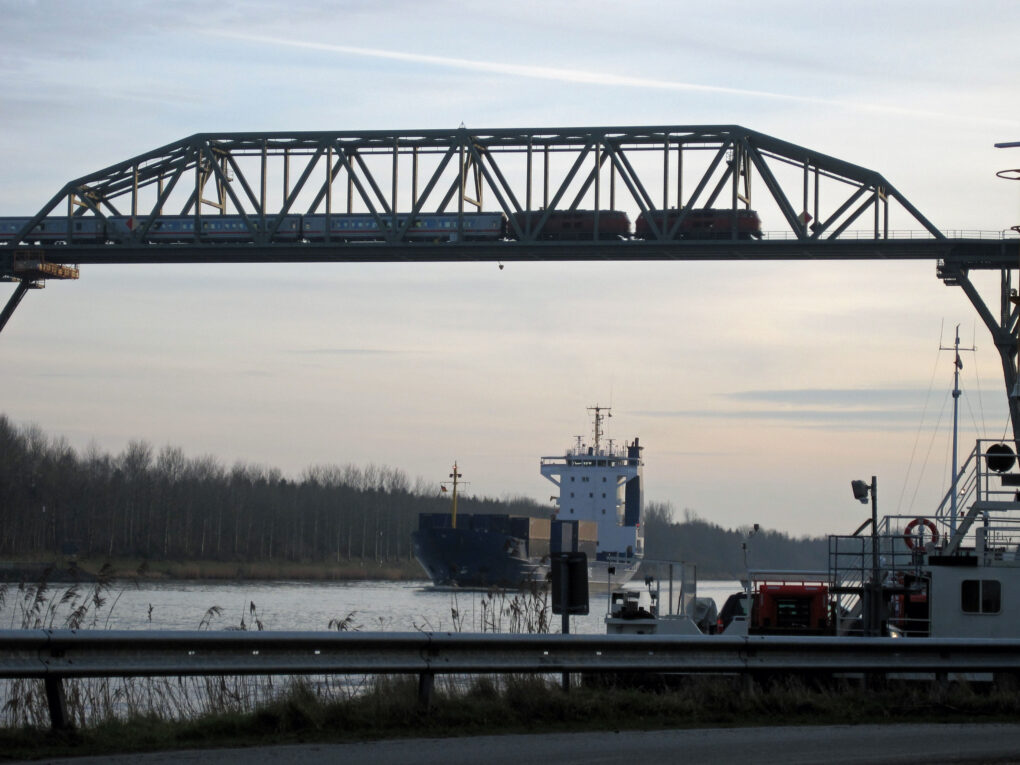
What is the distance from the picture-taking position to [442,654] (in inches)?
453

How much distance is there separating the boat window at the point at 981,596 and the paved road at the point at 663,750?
20.6ft

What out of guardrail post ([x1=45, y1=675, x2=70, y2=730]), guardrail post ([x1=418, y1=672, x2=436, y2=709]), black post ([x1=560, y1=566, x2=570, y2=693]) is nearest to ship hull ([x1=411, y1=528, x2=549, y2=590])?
black post ([x1=560, y1=566, x2=570, y2=693])

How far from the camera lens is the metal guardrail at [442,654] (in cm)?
1016

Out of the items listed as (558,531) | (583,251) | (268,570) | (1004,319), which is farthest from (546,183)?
(268,570)

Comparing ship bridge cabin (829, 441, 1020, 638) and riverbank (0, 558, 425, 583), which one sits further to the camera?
riverbank (0, 558, 425, 583)

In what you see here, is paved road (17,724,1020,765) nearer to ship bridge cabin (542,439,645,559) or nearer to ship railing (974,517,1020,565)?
ship railing (974,517,1020,565)

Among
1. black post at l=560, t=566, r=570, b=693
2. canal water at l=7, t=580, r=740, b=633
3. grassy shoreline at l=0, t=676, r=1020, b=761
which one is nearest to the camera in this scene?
grassy shoreline at l=0, t=676, r=1020, b=761

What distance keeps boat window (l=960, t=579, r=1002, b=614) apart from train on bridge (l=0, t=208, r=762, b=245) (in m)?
31.3

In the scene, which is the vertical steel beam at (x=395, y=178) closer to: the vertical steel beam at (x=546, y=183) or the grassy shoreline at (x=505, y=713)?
the vertical steel beam at (x=546, y=183)

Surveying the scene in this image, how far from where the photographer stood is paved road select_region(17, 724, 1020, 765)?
32.4 feet

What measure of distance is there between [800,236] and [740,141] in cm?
471

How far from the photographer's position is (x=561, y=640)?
12.0 metres

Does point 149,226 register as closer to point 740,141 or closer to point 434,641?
point 740,141

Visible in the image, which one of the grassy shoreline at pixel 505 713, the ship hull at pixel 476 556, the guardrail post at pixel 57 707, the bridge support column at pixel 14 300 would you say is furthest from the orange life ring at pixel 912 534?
the ship hull at pixel 476 556
